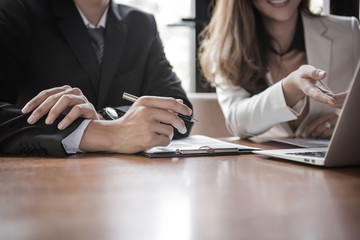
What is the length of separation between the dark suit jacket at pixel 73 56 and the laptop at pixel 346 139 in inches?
23.7

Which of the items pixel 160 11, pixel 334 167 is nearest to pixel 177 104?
pixel 334 167

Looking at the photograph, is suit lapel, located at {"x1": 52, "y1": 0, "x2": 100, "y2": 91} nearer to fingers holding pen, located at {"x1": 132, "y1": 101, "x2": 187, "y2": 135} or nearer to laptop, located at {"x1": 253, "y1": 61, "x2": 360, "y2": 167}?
fingers holding pen, located at {"x1": 132, "y1": 101, "x2": 187, "y2": 135}

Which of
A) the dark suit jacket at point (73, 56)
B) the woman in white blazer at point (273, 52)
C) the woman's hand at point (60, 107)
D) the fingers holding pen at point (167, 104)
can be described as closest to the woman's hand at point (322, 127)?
the woman in white blazer at point (273, 52)

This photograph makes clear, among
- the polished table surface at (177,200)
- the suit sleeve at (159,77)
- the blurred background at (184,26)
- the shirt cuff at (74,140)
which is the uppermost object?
the polished table surface at (177,200)

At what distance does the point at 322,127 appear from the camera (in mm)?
1540

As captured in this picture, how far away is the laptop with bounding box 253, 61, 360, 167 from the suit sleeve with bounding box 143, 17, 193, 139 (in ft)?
2.51

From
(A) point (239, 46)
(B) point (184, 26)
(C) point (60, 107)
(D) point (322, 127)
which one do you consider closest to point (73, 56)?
(C) point (60, 107)

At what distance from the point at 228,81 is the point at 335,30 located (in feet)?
1.91

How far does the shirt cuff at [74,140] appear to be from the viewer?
0.98 metres

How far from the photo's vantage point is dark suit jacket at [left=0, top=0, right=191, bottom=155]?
1.43 metres

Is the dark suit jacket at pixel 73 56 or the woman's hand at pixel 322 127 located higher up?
the dark suit jacket at pixel 73 56

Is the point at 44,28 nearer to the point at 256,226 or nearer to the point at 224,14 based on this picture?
the point at 224,14

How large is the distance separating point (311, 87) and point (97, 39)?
3.03 feet

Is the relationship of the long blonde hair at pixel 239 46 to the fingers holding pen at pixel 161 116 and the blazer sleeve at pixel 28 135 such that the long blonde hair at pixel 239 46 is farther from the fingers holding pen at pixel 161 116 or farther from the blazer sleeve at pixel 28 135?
the blazer sleeve at pixel 28 135
